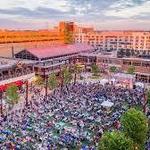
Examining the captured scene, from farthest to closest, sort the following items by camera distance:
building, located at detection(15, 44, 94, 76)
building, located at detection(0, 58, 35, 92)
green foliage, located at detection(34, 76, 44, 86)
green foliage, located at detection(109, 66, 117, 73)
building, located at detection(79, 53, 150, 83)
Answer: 1. green foliage, located at detection(109, 66, 117, 73)
2. building, located at detection(79, 53, 150, 83)
3. building, located at detection(15, 44, 94, 76)
4. green foliage, located at detection(34, 76, 44, 86)
5. building, located at detection(0, 58, 35, 92)

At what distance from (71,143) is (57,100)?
16226mm

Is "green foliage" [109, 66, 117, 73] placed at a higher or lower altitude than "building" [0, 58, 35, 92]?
lower

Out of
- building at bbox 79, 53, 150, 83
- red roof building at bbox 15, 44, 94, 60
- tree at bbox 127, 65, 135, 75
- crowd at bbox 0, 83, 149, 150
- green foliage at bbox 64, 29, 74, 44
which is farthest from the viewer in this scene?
green foliage at bbox 64, 29, 74, 44

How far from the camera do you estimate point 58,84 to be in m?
61.5

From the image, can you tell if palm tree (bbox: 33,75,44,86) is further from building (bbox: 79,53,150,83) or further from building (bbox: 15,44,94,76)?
building (bbox: 79,53,150,83)

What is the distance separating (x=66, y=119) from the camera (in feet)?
130

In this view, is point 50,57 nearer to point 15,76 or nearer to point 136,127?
point 15,76

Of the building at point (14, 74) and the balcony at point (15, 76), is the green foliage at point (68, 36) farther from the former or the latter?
the balcony at point (15, 76)

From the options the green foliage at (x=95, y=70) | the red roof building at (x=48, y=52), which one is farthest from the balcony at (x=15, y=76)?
the green foliage at (x=95, y=70)

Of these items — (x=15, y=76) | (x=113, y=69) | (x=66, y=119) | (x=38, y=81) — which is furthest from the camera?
(x=113, y=69)

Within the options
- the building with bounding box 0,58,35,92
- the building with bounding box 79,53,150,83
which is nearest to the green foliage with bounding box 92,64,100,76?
the building with bounding box 79,53,150,83

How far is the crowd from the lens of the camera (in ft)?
106

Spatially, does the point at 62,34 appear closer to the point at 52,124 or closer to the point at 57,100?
the point at 57,100

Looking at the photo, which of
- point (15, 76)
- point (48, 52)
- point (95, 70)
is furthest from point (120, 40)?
point (15, 76)
